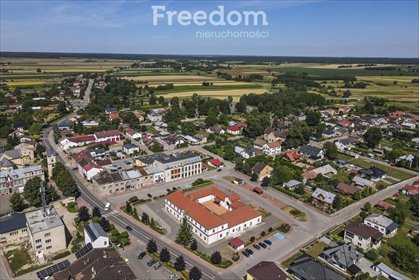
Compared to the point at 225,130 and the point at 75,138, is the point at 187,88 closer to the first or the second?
the point at 225,130

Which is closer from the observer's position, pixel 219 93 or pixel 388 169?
pixel 388 169

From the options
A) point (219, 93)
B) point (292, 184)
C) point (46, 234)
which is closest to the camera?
point (46, 234)

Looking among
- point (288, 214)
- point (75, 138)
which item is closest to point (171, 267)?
point (288, 214)

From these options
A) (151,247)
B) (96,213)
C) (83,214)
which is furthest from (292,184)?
(83,214)

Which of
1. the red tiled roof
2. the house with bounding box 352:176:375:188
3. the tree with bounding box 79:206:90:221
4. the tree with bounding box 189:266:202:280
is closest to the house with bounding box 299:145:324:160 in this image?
the house with bounding box 352:176:375:188

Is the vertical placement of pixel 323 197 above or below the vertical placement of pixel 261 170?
below

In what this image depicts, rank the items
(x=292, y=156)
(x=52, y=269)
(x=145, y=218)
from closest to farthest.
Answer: (x=52, y=269), (x=145, y=218), (x=292, y=156)

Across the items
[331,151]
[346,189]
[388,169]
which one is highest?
[331,151]

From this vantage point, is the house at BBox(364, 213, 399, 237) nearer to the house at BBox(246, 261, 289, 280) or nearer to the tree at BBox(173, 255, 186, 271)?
the house at BBox(246, 261, 289, 280)

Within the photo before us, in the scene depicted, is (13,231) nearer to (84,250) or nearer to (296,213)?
(84,250)
